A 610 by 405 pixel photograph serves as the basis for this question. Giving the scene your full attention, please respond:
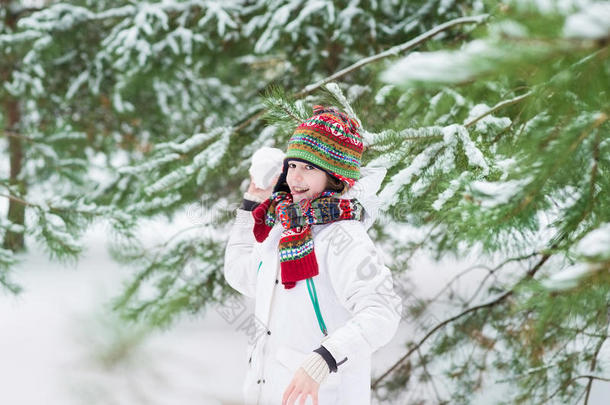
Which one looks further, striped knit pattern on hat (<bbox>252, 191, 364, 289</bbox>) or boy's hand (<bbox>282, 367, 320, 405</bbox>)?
striped knit pattern on hat (<bbox>252, 191, 364, 289</bbox>)

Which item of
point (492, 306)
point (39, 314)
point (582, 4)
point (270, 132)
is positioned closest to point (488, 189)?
point (582, 4)

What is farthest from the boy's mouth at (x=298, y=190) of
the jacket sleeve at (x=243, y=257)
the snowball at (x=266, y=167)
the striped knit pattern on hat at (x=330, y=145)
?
the jacket sleeve at (x=243, y=257)

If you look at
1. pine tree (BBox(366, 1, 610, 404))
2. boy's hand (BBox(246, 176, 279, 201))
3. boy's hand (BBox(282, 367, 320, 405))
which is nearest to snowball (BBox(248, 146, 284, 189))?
boy's hand (BBox(246, 176, 279, 201))

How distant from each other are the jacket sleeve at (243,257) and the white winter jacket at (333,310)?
0.18 metres

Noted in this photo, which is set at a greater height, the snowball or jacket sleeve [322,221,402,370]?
the snowball

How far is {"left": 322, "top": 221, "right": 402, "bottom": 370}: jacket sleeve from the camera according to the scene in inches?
64.4

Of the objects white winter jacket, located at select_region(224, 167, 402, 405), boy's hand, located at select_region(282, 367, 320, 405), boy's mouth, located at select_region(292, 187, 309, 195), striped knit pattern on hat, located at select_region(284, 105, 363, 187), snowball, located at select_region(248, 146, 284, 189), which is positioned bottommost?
boy's hand, located at select_region(282, 367, 320, 405)

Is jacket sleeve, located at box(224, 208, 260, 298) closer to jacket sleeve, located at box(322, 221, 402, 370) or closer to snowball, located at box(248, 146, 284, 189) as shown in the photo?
snowball, located at box(248, 146, 284, 189)

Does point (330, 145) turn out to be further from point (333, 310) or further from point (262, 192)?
point (333, 310)

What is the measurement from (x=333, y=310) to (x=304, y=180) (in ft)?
1.52

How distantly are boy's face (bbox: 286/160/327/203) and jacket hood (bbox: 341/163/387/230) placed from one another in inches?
4.0

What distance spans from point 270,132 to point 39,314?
3.65m

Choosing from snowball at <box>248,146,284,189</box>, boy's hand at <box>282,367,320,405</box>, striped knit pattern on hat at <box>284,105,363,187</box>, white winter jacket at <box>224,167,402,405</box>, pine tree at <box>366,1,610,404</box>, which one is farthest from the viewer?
snowball at <box>248,146,284,189</box>

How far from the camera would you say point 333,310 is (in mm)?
1850
